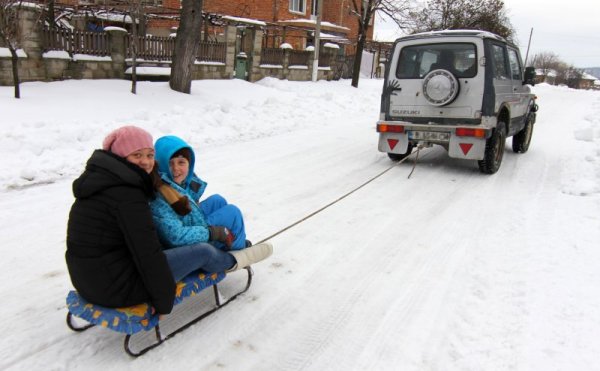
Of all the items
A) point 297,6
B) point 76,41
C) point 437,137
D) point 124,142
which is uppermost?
point 297,6

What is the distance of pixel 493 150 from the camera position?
7473 mm

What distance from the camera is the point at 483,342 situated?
10.0 ft

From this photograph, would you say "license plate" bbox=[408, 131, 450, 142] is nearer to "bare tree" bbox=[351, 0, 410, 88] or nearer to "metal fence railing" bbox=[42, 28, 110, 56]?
"metal fence railing" bbox=[42, 28, 110, 56]

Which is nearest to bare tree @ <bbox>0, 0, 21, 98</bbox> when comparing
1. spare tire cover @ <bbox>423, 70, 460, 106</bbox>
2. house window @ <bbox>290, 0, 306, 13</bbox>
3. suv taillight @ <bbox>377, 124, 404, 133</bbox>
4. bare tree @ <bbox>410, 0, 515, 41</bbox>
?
suv taillight @ <bbox>377, 124, 404, 133</bbox>

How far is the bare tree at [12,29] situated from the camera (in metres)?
9.18

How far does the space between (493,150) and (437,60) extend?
5.81 ft

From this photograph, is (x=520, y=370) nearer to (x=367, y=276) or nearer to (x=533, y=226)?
(x=367, y=276)

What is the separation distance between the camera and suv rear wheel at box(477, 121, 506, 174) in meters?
7.43

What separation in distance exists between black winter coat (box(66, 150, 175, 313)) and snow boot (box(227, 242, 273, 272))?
28.8 inches

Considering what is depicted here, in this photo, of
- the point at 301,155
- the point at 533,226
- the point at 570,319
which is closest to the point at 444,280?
the point at 570,319

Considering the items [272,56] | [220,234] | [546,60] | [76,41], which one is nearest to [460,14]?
[272,56]

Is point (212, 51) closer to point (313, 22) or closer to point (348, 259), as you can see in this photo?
point (348, 259)

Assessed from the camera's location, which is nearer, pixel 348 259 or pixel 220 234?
pixel 220 234

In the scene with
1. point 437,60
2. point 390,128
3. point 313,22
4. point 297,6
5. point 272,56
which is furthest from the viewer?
point 297,6
